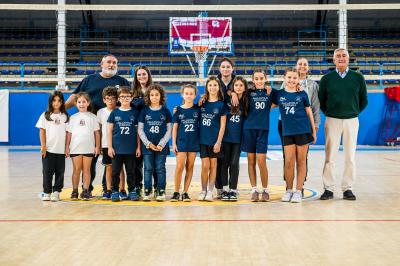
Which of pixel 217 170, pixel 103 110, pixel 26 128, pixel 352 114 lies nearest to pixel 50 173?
pixel 103 110

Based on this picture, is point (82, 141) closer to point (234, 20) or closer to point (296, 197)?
point (296, 197)

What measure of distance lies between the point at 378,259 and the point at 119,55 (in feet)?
64.2

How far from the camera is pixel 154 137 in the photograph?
5.34 m

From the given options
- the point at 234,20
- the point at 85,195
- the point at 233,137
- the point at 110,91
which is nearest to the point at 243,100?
the point at 233,137

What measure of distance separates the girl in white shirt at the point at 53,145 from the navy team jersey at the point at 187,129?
1255 millimetres

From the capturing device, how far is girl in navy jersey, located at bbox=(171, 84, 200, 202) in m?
5.32

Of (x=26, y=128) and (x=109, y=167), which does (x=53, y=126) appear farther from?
(x=26, y=128)

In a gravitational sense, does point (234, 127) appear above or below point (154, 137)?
above

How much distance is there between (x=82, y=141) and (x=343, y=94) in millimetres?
2907

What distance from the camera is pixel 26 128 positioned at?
15.2m

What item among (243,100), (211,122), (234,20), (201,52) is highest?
(234,20)

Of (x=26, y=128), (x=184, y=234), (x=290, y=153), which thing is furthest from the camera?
(x=26, y=128)

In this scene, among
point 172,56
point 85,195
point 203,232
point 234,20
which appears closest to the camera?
point 203,232

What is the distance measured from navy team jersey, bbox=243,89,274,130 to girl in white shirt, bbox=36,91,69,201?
2.01 metres
